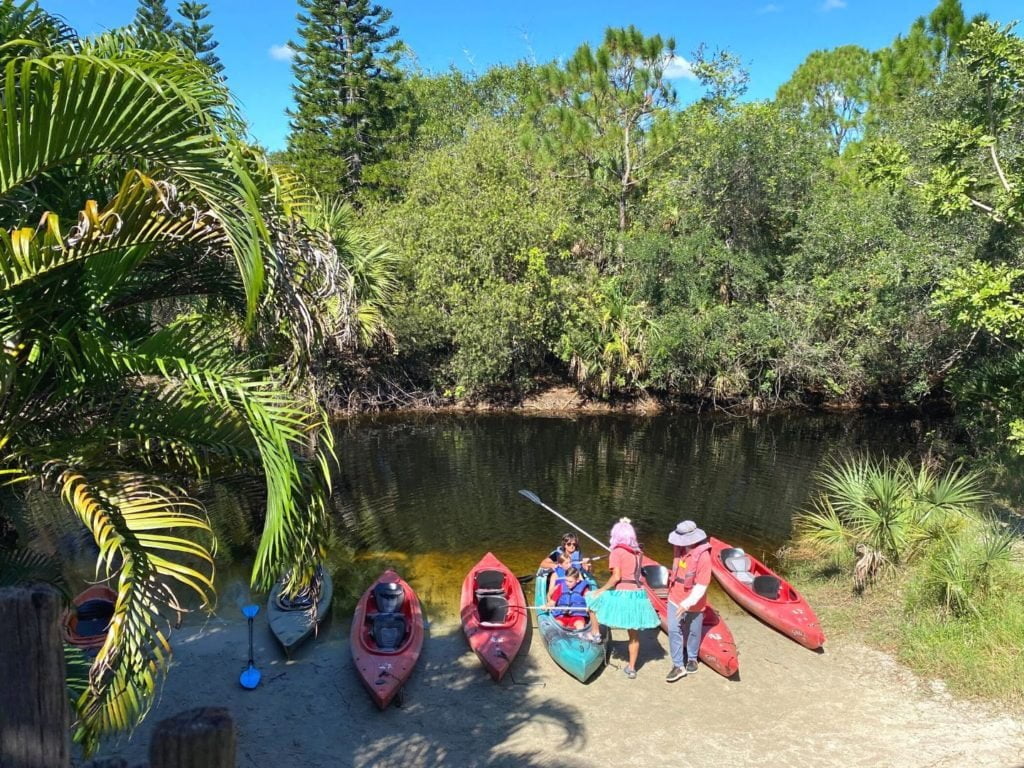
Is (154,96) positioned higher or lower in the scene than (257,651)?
higher

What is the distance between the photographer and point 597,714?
8062 millimetres

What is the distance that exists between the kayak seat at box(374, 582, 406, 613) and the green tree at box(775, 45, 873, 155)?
3578cm

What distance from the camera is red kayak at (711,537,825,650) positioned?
31.0 feet

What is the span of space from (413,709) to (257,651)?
8.71 ft

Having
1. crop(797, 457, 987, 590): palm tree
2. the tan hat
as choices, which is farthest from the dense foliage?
the tan hat

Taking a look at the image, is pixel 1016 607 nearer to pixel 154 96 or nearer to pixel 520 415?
pixel 154 96

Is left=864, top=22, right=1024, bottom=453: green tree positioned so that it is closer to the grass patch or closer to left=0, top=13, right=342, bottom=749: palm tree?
the grass patch

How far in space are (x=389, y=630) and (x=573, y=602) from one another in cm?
254

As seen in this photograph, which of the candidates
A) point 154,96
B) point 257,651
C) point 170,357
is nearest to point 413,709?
point 257,651

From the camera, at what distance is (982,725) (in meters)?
7.31

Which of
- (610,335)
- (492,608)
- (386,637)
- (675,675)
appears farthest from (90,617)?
(610,335)

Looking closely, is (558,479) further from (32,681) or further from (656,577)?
(32,681)

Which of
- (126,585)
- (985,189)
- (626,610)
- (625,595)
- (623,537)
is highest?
(985,189)

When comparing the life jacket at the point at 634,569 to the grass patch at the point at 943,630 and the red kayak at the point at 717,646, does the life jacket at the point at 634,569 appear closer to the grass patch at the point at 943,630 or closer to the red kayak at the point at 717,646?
the red kayak at the point at 717,646
